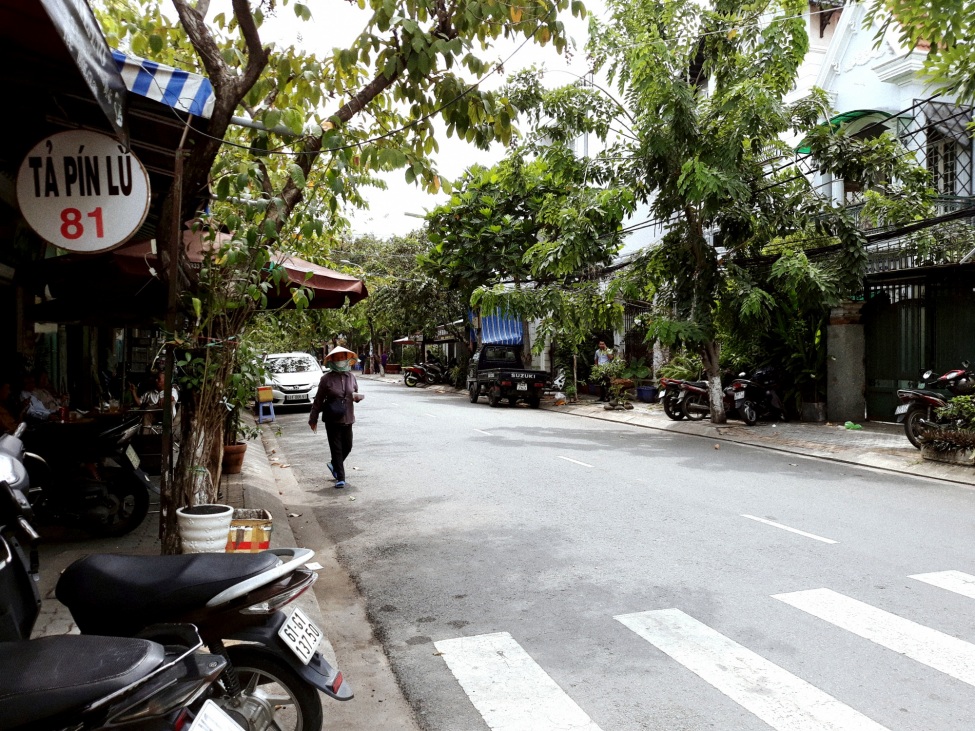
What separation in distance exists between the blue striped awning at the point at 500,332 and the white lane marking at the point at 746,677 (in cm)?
2013

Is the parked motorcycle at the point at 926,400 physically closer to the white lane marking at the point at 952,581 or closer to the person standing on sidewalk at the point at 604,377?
the white lane marking at the point at 952,581

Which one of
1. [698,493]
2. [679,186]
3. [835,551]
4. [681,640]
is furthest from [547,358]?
[681,640]

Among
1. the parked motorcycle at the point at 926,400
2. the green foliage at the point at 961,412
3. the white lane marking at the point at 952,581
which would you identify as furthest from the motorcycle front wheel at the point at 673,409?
the white lane marking at the point at 952,581

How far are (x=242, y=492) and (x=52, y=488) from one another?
7.85 ft

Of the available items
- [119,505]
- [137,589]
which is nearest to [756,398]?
[119,505]

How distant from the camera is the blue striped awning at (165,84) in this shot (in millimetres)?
4145

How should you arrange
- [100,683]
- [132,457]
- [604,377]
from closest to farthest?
1. [100,683]
2. [132,457]
3. [604,377]

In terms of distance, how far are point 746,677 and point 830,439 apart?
1042 centimetres

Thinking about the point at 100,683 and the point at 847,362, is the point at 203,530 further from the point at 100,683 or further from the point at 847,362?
the point at 847,362

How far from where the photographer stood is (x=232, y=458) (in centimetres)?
994

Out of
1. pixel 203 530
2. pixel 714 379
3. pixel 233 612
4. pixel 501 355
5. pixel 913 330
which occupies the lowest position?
pixel 203 530

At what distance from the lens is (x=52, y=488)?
6434mm

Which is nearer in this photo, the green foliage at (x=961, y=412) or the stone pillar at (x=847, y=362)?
the green foliage at (x=961, y=412)

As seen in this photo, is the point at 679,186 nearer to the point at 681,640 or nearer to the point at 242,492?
the point at 242,492
